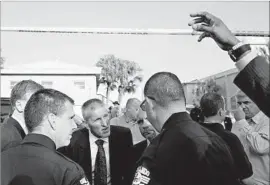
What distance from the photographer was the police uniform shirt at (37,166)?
2.28m

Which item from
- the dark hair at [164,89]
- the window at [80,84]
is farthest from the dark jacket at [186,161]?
the window at [80,84]

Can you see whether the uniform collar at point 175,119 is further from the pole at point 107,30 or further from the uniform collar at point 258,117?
the uniform collar at point 258,117

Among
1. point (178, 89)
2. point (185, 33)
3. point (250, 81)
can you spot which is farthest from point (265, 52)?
point (185, 33)

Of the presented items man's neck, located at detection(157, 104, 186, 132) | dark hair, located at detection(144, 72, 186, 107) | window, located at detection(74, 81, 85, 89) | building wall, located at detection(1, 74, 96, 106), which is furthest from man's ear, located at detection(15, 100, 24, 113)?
window, located at detection(74, 81, 85, 89)

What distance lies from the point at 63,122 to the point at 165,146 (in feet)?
2.69

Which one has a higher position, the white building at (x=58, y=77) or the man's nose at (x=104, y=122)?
the white building at (x=58, y=77)

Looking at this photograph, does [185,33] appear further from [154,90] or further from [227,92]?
[227,92]

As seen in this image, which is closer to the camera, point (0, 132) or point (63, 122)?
point (63, 122)

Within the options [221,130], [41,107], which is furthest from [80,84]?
[41,107]

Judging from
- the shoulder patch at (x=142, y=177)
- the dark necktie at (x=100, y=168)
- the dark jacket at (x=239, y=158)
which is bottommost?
the dark necktie at (x=100, y=168)

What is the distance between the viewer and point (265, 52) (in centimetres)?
149

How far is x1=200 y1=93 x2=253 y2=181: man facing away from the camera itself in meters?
3.57

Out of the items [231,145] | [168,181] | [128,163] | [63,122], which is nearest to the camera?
[168,181]

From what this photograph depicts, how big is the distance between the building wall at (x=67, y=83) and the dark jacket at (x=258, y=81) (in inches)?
1120
